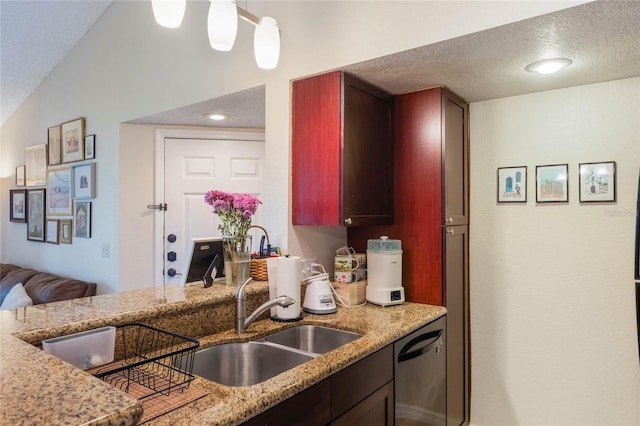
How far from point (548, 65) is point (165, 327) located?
76.4 inches

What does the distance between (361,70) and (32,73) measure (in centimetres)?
355

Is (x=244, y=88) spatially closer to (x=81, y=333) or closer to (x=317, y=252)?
(x=317, y=252)

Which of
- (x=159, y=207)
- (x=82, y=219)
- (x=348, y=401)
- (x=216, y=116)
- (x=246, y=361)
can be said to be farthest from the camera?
(x=82, y=219)

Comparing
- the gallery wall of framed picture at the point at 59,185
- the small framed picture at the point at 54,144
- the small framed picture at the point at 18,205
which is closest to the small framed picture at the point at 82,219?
the gallery wall of framed picture at the point at 59,185

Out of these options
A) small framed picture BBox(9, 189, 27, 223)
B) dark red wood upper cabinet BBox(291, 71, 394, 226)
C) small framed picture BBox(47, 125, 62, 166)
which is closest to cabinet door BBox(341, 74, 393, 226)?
dark red wood upper cabinet BBox(291, 71, 394, 226)

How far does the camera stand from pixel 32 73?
12.8 ft

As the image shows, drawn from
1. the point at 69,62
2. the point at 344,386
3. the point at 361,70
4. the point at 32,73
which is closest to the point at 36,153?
the point at 32,73

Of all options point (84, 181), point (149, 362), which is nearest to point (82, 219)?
point (84, 181)

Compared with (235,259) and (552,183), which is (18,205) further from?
(552,183)

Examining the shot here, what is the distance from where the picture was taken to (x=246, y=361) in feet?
5.35

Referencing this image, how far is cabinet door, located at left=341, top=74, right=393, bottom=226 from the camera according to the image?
1990mm

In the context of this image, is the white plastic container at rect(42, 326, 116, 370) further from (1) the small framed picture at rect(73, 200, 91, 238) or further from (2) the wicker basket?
(1) the small framed picture at rect(73, 200, 91, 238)

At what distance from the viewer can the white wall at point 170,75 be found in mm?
1757

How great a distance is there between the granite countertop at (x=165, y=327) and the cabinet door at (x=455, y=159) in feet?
1.80
